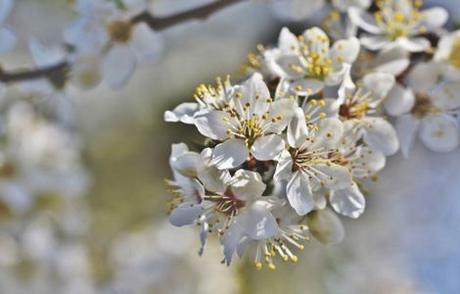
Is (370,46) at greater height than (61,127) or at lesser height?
greater

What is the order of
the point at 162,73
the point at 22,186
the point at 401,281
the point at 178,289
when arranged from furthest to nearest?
the point at 162,73
the point at 401,281
the point at 178,289
the point at 22,186

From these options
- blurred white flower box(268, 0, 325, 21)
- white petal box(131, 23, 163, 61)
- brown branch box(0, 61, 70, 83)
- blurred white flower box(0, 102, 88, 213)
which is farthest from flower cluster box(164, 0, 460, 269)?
blurred white flower box(0, 102, 88, 213)

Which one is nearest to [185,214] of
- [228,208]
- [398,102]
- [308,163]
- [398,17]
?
[228,208]

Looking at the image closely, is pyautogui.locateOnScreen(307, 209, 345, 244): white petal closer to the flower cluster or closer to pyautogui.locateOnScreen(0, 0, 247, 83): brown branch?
the flower cluster

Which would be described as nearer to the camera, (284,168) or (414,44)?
(284,168)

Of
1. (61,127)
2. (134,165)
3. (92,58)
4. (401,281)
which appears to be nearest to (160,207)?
(134,165)

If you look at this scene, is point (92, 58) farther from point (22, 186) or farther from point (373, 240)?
point (373, 240)

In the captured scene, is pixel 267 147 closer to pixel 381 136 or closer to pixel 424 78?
pixel 381 136
